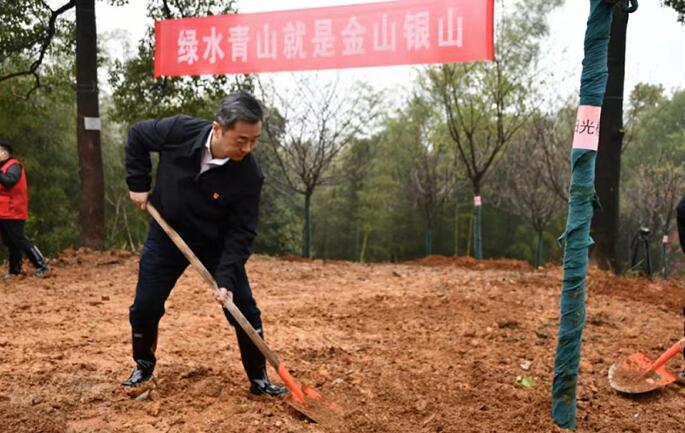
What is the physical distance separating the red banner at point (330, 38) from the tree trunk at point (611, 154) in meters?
1.85

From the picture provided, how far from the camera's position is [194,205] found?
258 cm

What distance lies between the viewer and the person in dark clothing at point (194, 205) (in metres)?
2.54

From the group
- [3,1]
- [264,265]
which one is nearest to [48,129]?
[3,1]

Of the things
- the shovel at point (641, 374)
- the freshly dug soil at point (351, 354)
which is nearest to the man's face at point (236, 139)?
the freshly dug soil at point (351, 354)

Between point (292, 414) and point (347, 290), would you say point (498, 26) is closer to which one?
point (347, 290)

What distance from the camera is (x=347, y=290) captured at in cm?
634

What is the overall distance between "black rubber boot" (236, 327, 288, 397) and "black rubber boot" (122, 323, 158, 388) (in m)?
0.42

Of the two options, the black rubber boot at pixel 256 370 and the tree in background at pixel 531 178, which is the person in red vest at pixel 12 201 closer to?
the black rubber boot at pixel 256 370

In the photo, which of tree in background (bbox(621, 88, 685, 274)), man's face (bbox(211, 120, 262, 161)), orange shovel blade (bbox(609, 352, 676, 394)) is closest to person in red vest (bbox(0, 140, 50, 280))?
man's face (bbox(211, 120, 262, 161))

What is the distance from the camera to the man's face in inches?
91.9

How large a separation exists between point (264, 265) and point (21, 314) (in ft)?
13.4

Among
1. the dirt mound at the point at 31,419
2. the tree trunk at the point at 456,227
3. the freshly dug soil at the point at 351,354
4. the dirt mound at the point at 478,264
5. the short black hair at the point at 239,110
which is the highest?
the short black hair at the point at 239,110

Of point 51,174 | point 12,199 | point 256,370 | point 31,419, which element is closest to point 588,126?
point 256,370

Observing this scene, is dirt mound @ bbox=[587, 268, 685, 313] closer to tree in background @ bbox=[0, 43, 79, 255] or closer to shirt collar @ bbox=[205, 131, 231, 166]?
shirt collar @ bbox=[205, 131, 231, 166]
